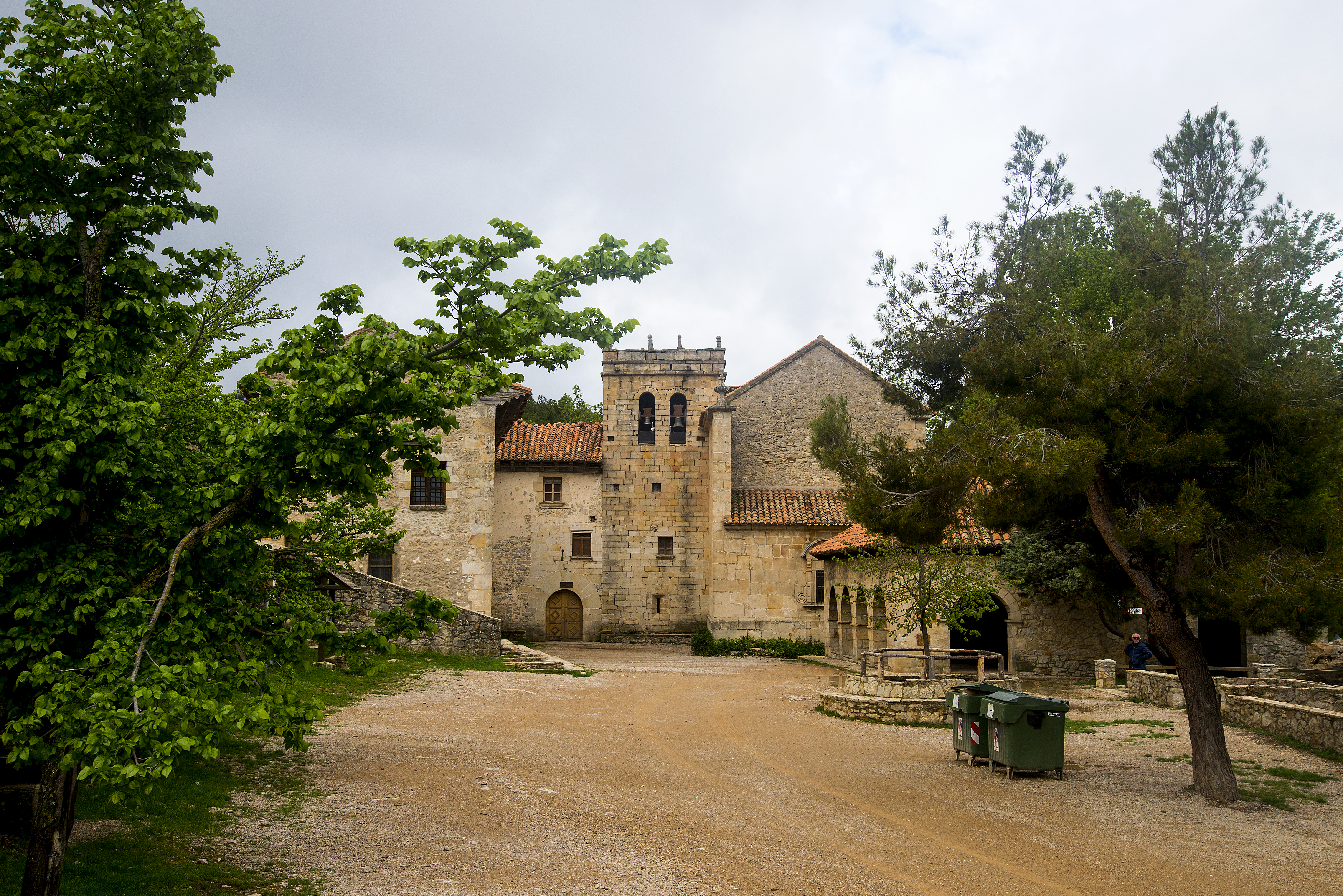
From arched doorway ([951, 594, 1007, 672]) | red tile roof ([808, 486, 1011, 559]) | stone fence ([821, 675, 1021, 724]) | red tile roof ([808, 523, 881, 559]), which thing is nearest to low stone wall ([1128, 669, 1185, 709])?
stone fence ([821, 675, 1021, 724])

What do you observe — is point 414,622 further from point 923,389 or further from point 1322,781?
point 1322,781

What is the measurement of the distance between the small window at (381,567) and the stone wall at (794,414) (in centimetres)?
1238

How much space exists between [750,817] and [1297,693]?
13796mm

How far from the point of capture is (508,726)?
14.5m

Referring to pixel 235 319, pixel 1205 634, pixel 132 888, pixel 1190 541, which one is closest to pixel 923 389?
pixel 1190 541

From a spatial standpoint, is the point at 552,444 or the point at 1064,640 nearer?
the point at 1064,640

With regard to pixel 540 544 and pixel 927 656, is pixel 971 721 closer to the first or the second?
pixel 927 656

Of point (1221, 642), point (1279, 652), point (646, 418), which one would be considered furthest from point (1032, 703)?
point (646, 418)

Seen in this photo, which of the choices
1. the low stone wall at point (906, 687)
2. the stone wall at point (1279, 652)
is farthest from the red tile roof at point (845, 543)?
the stone wall at point (1279, 652)

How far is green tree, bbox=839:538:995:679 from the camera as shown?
19078mm

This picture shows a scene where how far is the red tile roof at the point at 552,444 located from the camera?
34406 mm

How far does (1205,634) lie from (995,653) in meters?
12.2

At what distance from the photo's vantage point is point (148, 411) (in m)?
5.57

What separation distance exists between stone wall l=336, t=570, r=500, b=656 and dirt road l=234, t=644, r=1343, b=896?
7.20m
